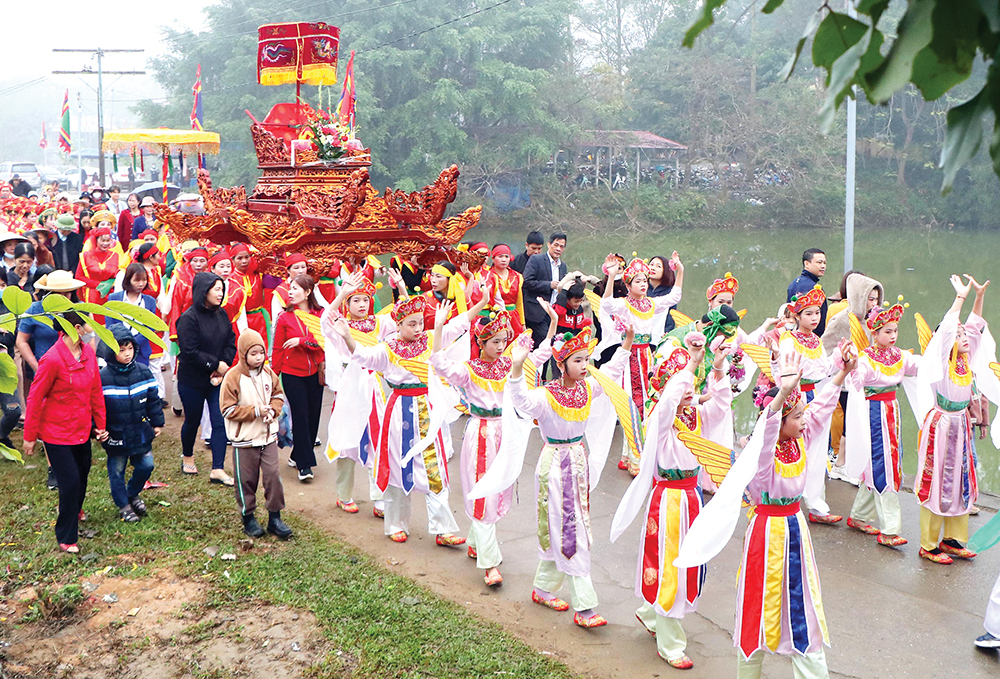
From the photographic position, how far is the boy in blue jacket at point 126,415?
5613mm

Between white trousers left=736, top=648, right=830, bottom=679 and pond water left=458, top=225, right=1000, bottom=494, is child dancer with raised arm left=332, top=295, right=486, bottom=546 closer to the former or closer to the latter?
white trousers left=736, top=648, right=830, bottom=679

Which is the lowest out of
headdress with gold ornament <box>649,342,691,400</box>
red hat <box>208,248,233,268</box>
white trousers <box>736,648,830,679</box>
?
white trousers <box>736,648,830,679</box>

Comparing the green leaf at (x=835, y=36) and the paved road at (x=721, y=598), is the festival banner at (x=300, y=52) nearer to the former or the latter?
the paved road at (x=721, y=598)

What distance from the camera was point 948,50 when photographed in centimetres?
127

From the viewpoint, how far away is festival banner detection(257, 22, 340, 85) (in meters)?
9.23

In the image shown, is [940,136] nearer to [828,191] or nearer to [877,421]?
[828,191]

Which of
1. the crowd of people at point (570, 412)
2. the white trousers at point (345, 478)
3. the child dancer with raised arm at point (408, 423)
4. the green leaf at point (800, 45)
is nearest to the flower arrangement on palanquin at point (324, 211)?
the crowd of people at point (570, 412)

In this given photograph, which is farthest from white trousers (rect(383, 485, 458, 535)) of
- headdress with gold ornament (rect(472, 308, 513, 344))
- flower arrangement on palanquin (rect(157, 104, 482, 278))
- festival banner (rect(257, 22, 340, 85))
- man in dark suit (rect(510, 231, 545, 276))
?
festival banner (rect(257, 22, 340, 85))

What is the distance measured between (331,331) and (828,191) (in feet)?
90.6

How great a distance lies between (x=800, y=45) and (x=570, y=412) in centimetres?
339

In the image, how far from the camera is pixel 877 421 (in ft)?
19.3

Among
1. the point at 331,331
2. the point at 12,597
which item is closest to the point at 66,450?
the point at 12,597

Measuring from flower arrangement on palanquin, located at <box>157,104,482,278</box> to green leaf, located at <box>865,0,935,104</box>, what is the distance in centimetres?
627

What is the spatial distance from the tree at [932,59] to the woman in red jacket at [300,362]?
5.42m
